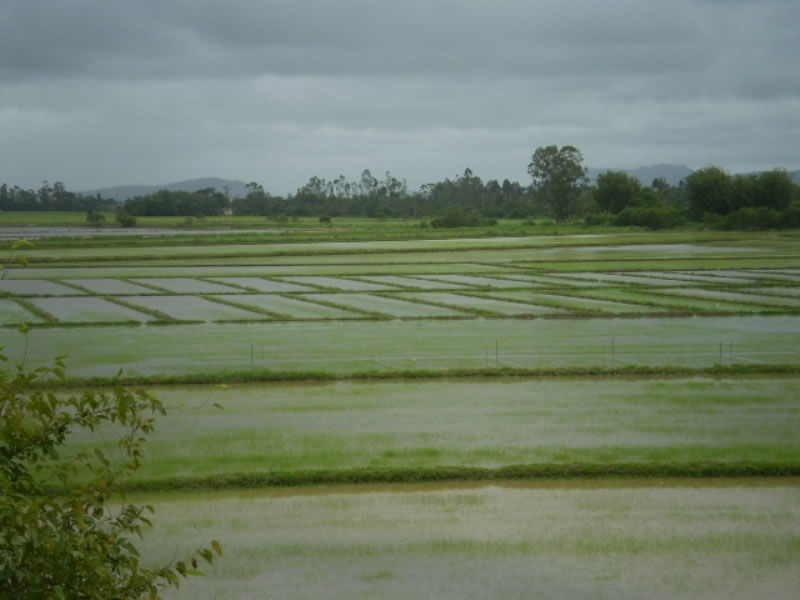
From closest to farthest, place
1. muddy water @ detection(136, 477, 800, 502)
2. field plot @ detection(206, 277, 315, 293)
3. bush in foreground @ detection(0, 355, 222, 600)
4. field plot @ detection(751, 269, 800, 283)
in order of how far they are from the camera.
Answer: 1. bush in foreground @ detection(0, 355, 222, 600)
2. muddy water @ detection(136, 477, 800, 502)
3. field plot @ detection(206, 277, 315, 293)
4. field plot @ detection(751, 269, 800, 283)

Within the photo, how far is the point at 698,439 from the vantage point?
1027 centimetres

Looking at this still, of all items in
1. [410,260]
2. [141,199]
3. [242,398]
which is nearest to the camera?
[242,398]

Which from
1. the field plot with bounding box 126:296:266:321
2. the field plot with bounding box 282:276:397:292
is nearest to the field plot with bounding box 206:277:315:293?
the field plot with bounding box 282:276:397:292

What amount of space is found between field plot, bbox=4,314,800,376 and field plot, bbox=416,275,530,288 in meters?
8.11

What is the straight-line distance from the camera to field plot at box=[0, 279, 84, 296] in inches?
1051

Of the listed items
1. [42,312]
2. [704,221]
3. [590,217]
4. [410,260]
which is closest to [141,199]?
[590,217]

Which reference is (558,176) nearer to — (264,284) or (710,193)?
(710,193)

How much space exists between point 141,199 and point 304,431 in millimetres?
95964

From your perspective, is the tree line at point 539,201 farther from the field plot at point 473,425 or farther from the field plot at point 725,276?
the field plot at point 473,425

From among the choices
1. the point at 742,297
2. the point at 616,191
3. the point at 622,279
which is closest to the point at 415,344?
the point at 742,297

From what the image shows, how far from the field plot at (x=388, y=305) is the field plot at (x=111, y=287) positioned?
5.88m

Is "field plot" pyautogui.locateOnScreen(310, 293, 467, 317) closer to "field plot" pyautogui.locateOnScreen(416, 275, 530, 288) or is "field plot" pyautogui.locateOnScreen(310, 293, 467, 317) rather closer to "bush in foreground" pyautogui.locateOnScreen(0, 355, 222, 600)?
"field plot" pyautogui.locateOnScreen(416, 275, 530, 288)

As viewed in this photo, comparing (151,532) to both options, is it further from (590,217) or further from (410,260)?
(590,217)

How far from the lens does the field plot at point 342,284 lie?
28.0 metres
